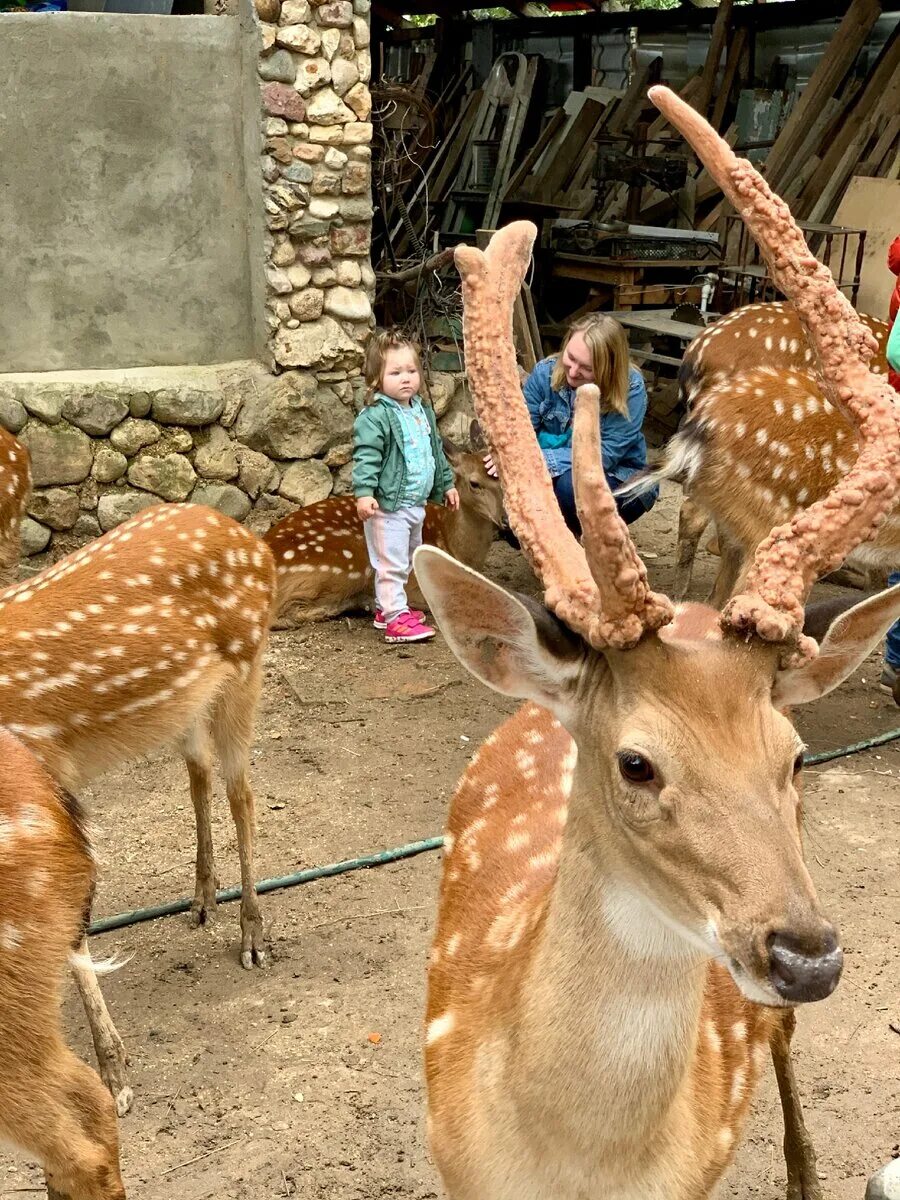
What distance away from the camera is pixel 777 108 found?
33.9ft

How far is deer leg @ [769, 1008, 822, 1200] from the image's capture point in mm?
2809

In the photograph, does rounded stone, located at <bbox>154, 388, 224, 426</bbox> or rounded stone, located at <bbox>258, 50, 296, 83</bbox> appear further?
rounded stone, located at <bbox>154, 388, 224, 426</bbox>

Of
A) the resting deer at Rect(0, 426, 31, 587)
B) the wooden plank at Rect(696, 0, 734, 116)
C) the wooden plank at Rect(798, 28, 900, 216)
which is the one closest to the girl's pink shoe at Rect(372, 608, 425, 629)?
the resting deer at Rect(0, 426, 31, 587)

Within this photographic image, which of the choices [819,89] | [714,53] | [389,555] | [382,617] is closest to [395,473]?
[389,555]

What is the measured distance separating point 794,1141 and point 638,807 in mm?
1496

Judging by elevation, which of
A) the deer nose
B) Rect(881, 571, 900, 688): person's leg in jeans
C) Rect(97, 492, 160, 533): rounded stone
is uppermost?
the deer nose

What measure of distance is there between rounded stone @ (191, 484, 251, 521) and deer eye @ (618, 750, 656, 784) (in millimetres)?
5102

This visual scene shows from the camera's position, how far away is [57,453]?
251 inches

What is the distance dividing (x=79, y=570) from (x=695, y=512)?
328 cm

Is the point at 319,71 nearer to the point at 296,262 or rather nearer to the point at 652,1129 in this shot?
the point at 296,262

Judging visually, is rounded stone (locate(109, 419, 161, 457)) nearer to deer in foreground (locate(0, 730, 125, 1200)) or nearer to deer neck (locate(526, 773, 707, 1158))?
deer in foreground (locate(0, 730, 125, 1200))

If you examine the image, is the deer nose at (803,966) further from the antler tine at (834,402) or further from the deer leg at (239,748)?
the deer leg at (239,748)

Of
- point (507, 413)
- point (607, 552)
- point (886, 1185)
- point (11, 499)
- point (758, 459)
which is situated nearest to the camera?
point (607, 552)

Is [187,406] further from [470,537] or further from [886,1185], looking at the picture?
[886,1185]
